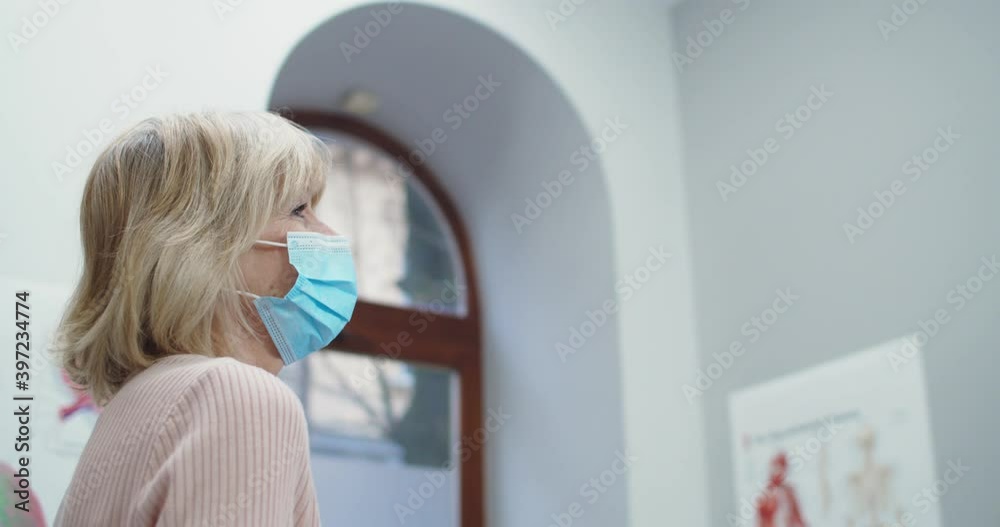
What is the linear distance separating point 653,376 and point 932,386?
0.82m

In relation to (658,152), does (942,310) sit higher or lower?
lower

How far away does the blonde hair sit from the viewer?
1039 mm

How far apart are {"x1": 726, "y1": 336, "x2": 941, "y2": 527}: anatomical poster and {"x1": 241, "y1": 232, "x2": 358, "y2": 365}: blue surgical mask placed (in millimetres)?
1548

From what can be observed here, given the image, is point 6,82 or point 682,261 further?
point 682,261

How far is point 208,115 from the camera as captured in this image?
1.16 m

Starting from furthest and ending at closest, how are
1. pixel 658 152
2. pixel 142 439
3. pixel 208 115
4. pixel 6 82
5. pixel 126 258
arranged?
pixel 658 152 < pixel 6 82 < pixel 208 115 < pixel 126 258 < pixel 142 439

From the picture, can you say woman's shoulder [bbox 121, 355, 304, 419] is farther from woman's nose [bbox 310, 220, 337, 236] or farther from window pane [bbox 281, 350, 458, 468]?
window pane [bbox 281, 350, 458, 468]

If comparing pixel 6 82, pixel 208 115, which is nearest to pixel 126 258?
pixel 208 115

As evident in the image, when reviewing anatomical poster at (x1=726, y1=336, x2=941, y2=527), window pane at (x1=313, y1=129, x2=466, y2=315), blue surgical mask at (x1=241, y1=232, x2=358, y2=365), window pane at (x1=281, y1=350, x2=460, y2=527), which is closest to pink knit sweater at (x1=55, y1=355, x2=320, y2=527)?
blue surgical mask at (x1=241, y1=232, x2=358, y2=365)

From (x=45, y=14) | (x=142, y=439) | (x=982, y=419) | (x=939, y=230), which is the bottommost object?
(x=142, y=439)

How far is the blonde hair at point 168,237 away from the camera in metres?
1.04

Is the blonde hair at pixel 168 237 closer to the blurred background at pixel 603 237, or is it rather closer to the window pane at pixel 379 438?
the blurred background at pixel 603 237

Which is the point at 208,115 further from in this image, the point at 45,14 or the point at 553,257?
the point at 553,257

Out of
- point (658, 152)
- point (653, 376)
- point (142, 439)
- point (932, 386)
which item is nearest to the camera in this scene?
point (142, 439)
